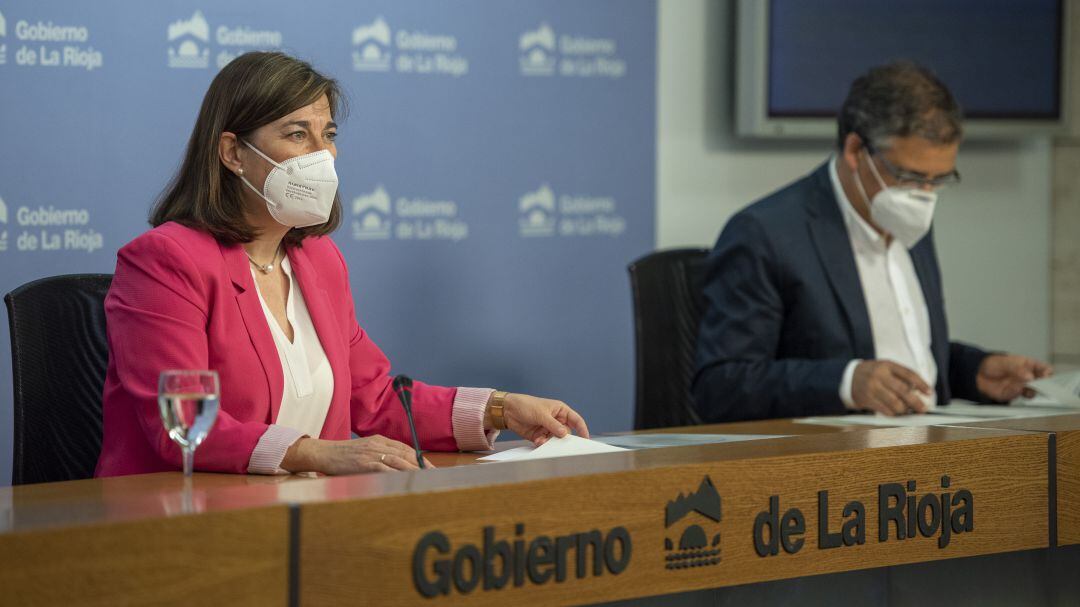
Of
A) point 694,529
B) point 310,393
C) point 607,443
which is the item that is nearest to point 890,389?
point 607,443

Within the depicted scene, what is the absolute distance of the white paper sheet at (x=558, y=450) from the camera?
220 centimetres

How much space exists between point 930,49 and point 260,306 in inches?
123

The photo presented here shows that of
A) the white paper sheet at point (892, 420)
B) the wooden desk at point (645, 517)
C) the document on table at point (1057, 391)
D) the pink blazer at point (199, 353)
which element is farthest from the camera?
the document on table at point (1057, 391)

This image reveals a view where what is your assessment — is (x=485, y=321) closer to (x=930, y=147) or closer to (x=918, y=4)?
(x=930, y=147)

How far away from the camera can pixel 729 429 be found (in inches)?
103

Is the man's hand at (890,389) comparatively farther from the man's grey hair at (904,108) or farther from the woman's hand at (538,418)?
the woman's hand at (538,418)

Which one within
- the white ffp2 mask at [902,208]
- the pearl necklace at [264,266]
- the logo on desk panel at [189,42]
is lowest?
the pearl necklace at [264,266]

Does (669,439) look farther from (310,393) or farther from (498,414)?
(310,393)

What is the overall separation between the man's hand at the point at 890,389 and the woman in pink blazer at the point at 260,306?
82 centimetres

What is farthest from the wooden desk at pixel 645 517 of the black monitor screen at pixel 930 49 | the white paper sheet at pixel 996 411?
the black monitor screen at pixel 930 49

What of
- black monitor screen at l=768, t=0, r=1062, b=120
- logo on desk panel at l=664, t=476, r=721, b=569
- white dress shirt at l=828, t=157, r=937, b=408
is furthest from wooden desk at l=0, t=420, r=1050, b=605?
black monitor screen at l=768, t=0, r=1062, b=120

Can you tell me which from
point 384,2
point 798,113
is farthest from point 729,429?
point 798,113

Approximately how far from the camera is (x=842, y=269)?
3.30 metres

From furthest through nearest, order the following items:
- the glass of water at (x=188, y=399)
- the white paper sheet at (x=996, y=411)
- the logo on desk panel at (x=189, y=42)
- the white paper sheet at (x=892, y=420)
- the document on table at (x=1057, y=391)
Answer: the logo on desk panel at (x=189, y=42) < the document on table at (x=1057, y=391) < the white paper sheet at (x=996, y=411) < the white paper sheet at (x=892, y=420) < the glass of water at (x=188, y=399)
